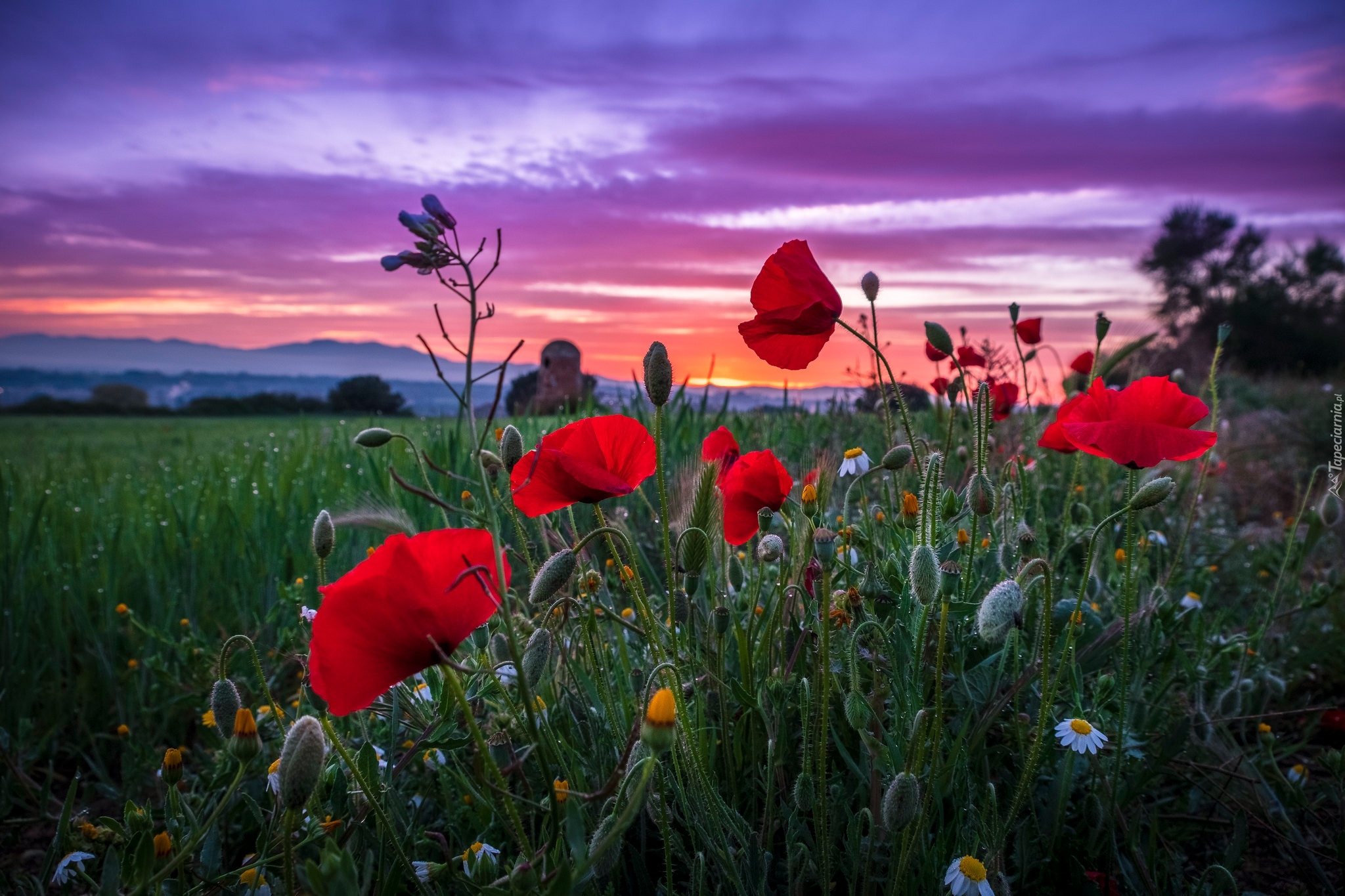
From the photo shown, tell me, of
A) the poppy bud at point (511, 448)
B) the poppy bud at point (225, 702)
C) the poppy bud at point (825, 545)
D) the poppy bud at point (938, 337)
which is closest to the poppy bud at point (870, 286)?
the poppy bud at point (938, 337)

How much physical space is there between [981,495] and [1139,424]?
0.94 ft

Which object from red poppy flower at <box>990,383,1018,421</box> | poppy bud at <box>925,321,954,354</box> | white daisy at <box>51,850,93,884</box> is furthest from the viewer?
red poppy flower at <box>990,383,1018,421</box>

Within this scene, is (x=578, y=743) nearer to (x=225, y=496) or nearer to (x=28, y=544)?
(x=28, y=544)

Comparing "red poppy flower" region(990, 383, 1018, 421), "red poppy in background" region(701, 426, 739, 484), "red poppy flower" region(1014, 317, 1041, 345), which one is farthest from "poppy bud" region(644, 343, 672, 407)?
"red poppy flower" region(1014, 317, 1041, 345)

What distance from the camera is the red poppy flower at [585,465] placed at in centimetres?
121

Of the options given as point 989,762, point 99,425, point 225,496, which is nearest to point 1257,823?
point 989,762

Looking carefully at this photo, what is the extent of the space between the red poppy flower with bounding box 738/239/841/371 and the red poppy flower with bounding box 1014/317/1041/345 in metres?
1.55

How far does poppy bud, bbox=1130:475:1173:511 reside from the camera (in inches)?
44.3

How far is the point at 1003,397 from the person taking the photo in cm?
280

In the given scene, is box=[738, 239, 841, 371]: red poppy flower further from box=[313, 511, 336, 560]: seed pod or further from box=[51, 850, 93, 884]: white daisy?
box=[51, 850, 93, 884]: white daisy

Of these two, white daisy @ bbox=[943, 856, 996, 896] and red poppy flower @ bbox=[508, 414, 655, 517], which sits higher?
red poppy flower @ bbox=[508, 414, 655, 517]

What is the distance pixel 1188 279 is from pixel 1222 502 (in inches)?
901

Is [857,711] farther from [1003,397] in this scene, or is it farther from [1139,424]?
[1003,397]

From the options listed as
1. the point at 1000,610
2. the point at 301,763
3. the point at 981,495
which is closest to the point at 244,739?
the point at 301,763
